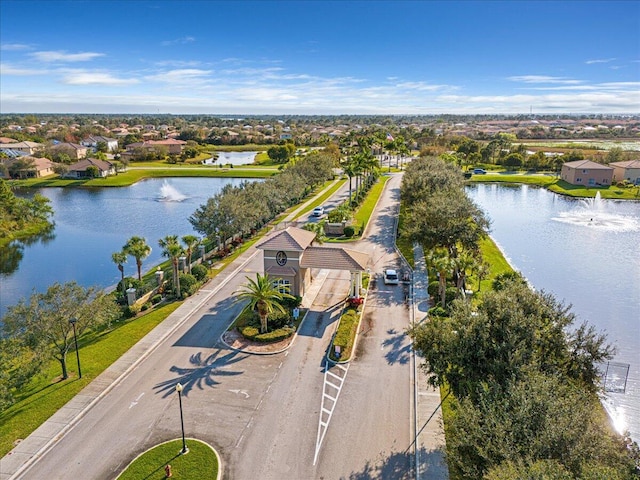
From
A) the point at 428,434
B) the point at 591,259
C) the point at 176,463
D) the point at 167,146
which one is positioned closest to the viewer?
the point at 176,463

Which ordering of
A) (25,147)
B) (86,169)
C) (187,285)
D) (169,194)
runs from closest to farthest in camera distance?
1. (187,285)
2. (169,194)
3. (86,169)
4. (25,147)

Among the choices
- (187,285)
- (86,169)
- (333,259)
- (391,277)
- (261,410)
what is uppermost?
(86,169)

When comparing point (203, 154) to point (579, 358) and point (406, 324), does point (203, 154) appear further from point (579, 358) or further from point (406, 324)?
point (579, 358)

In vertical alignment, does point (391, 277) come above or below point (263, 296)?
below

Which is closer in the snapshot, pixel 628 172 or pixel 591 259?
pixel 591 259

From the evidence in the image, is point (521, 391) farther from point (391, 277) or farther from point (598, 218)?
point (598, 218)

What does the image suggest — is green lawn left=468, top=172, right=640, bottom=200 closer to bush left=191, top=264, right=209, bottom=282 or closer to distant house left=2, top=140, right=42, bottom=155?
bush left=191, top=264, right=209, bottom=282

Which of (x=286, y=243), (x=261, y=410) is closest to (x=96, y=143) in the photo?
(x=286, y=243)
